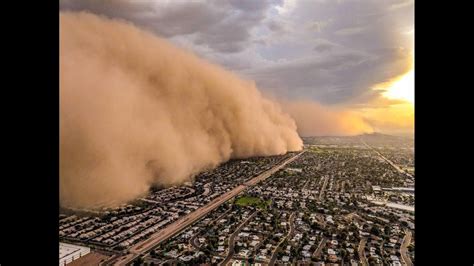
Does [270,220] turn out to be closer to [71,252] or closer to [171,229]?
[171,229]

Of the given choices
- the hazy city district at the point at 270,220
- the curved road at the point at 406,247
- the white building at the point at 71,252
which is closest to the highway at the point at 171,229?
the hazy city district at the point at 270,220

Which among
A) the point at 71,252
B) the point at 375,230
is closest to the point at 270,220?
the point at 375,230

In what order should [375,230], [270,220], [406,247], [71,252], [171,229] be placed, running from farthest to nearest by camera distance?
[270,220]
[171,229]
[375,230]
[71,252]
[406,247]

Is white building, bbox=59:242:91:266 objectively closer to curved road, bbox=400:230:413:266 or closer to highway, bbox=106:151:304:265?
highway, bbox=106:151:304:265

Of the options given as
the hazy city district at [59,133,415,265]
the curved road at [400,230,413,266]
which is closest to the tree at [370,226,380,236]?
the hazy city district at [59,133,415,265]

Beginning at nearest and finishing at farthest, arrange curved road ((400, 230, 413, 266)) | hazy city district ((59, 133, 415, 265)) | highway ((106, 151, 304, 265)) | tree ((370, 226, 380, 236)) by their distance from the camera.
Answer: curved road ((400, 230, 413, 266))
hazy city district ((59, 133, 415, 265))
highway ((106, 151, 304, 265))
tree ((370, 226, 380, 236))

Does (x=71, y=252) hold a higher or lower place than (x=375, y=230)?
lower
